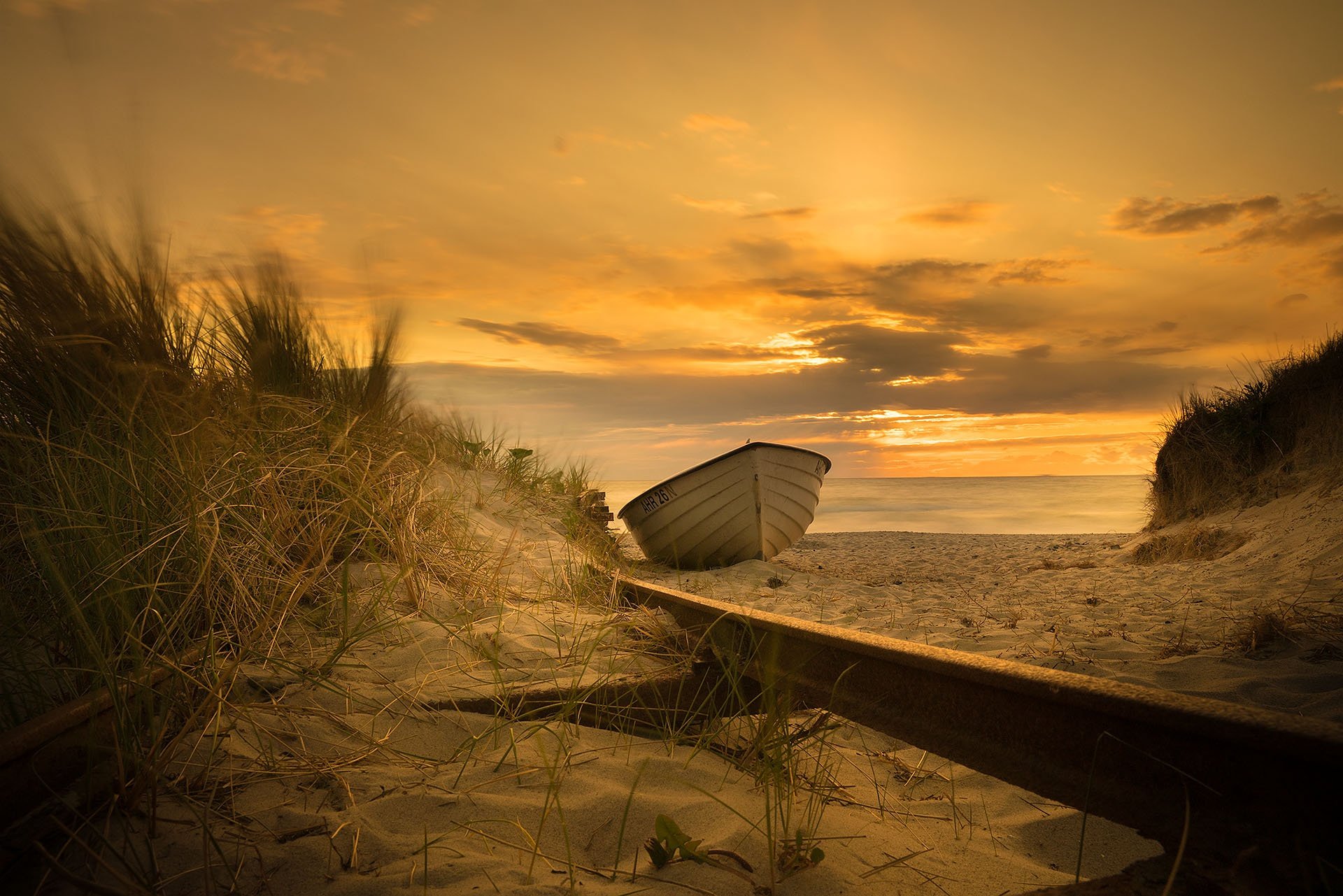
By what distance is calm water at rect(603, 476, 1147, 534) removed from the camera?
2150 cm

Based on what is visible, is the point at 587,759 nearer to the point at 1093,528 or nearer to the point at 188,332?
the point at 188,332

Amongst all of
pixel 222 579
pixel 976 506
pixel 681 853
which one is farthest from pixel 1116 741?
pixel 976 506

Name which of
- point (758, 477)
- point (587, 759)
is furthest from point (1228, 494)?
point (587, 759)

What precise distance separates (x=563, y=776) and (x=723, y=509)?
20.9 feet

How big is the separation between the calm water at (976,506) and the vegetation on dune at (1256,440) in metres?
1.66

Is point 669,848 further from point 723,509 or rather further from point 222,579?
point 723,509

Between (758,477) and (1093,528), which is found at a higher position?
(758,477)

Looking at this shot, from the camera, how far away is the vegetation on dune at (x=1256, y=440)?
7.07 metres

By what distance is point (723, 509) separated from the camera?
805 centimetres

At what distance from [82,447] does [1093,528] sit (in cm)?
2255

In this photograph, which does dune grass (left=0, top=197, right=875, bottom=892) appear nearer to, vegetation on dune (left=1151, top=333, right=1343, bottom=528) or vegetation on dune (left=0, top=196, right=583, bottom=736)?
vegetation on dune (left=0, top=196, right=583, bottom=736)

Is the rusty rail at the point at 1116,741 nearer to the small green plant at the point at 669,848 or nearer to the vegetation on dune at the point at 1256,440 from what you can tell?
the small green plant at the point at 669,848

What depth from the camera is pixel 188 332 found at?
11.7ft

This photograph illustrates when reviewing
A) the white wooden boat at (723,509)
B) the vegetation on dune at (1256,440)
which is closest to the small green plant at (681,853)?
the white wooden boat at (723,509)
